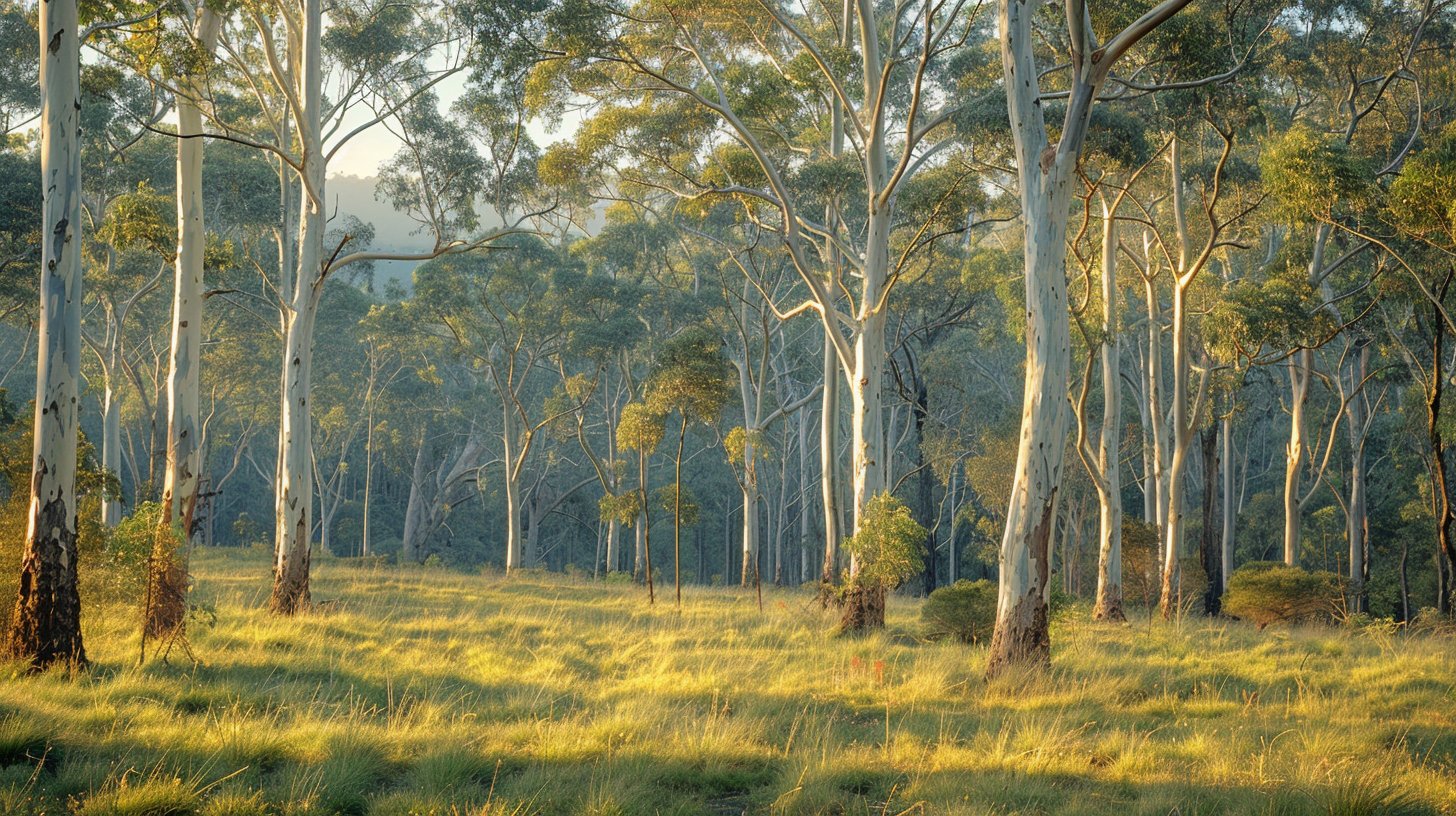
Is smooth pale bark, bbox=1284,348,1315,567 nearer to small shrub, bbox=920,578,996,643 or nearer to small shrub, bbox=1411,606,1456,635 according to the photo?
small shrub, bbox=1411,606,1456,635

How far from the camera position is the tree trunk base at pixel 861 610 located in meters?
12.2

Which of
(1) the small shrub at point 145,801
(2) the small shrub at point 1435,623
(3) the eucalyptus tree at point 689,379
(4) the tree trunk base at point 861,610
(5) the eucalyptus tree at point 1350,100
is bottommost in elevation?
(2) the small shrub at point 1435,623

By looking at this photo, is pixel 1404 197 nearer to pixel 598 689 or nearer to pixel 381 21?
pixel 598 689

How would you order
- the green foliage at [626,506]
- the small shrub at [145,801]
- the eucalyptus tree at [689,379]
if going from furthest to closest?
the green foliage at [626,506]
the eucalyptus tree at [689,379]
the small shrub at [145,801]

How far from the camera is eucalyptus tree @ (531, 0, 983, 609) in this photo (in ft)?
40.5

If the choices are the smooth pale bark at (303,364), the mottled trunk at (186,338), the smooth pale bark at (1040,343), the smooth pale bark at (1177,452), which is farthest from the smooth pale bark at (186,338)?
the smooth pale bark at (1177,452)

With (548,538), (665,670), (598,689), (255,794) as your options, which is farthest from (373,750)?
(548,538)

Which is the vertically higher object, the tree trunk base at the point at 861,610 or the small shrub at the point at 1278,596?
the tree trunk base at the point at 861,610

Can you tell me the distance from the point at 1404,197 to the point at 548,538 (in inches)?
1738

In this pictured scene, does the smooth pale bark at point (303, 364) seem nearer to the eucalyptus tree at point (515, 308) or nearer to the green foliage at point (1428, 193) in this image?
the green foliage at point (1428, 193)

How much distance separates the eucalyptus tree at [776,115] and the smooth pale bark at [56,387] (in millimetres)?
6193

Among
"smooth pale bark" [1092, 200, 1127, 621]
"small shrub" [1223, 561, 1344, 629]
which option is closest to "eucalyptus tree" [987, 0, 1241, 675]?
"smooth pale bark" [1092, 200, 1127, 621]

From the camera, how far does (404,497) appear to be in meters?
49.2

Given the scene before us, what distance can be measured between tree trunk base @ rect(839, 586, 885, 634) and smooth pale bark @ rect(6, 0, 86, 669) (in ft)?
26.7
